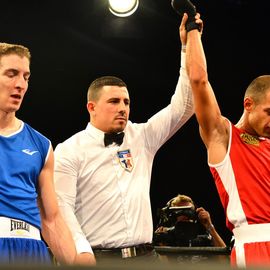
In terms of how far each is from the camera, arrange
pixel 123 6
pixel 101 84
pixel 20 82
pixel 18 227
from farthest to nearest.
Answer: pixel 123 6 → pixel 101 84 → pixel 20 82 → pixel 18 227

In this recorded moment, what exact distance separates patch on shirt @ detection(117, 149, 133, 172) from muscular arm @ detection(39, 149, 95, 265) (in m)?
0.56

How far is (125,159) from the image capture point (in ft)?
8.07

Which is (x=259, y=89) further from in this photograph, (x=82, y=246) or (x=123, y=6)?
(x=123, y=6)

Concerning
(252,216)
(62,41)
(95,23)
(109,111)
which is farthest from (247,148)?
(62,41)

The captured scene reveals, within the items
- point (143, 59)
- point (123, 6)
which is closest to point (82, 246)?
point (123, 6)

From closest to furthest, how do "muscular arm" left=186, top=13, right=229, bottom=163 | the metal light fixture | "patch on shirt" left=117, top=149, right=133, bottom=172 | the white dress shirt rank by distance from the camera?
"muscular arm" left=186, top=13, right=229, bottom=163 < the white dress shirt < "patch on shirt" left=117, top=149, right=133, bottom=172 < the metal light fixture

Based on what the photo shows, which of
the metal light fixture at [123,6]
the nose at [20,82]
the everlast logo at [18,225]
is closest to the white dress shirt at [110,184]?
the everlast logo at [18,225]

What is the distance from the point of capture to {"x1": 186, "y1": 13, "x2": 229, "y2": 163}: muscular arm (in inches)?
79.0

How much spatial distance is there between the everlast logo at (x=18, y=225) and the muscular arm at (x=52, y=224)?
0.54ft

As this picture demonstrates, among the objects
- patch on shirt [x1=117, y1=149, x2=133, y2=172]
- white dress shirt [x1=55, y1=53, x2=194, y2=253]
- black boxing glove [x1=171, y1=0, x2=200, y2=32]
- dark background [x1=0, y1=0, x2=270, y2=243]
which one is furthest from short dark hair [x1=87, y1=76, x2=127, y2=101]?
dark background [x1=0, y1=0, x2=270, y2=243]

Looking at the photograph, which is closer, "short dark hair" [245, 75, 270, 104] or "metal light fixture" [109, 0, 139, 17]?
"short dark hair" [245, 75, 270, 104]

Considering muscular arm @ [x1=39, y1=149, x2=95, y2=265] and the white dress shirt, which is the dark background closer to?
the white dress shirt

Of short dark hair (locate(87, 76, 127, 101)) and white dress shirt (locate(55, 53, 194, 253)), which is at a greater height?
short dark hair (locate(87, 76, 127, 101))

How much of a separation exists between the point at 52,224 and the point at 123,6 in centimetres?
331
